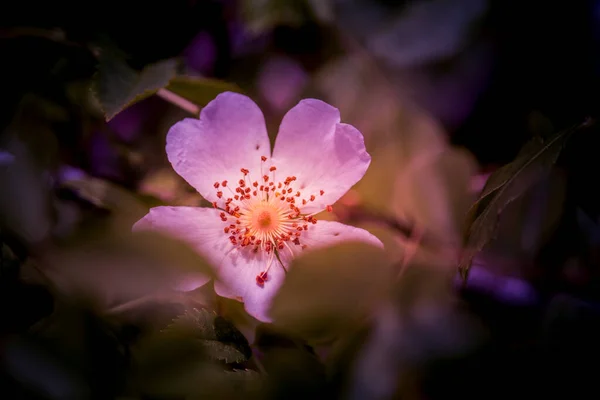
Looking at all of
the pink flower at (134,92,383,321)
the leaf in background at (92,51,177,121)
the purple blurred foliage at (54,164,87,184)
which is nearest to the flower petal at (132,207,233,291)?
the pink flower at (134,92,383,321)

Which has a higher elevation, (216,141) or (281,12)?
(281,12)

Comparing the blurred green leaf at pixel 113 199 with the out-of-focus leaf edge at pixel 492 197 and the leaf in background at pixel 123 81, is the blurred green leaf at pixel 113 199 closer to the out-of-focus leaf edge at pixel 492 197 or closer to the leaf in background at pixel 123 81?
the leaf in background at pixel 123 81

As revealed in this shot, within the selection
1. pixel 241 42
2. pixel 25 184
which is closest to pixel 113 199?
pixel 25 184

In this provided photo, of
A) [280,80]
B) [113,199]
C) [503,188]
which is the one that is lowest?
[113,199]

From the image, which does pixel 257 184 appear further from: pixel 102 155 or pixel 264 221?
pixel 102 155

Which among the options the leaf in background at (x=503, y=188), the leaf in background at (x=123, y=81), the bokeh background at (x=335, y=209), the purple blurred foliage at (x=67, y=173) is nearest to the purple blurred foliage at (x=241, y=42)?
the bokeh background at (x=335, y=209)

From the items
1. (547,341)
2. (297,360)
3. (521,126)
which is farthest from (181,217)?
(521,126)
